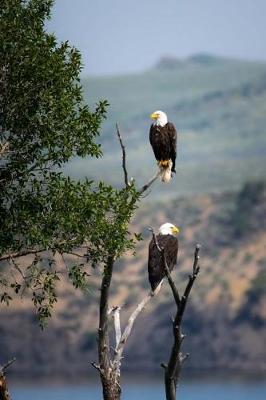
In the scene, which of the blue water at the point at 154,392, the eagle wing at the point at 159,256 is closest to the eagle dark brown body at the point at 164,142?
the eagle wing at the point at 159,256

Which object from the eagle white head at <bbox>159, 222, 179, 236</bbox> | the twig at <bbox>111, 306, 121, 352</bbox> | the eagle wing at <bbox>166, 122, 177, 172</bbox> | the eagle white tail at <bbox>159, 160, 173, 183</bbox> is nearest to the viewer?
the twig at <bbox>111, 306, 121, 352</bbox>

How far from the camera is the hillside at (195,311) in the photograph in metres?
129

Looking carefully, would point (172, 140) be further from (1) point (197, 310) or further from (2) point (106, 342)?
(1) point (197, 310)

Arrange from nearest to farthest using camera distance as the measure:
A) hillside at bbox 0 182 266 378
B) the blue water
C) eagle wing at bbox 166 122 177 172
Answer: eagle wing at bbox 166 122 177 172
the blue water
hillside at bbox 0 182 266 378

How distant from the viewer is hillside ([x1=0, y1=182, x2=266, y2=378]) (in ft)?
424

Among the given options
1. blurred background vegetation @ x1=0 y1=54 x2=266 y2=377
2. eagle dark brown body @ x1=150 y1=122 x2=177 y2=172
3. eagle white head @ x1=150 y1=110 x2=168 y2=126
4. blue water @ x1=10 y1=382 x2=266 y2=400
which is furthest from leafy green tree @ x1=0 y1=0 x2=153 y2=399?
blurred background vegetation @ x1=0 y1=54 x2=266 y2=377

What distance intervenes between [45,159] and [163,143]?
4181 millimetres

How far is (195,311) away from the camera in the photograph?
130 meters

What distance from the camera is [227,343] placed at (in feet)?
430

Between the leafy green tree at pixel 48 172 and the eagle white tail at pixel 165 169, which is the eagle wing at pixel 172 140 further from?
the leafy green tree at pixel 48 172

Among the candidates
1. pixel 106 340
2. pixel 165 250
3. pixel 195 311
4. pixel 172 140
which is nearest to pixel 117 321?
pixel 106 340

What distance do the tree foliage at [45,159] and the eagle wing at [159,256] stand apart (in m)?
1.35

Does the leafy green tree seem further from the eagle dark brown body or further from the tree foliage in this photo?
the eagle dark brown body

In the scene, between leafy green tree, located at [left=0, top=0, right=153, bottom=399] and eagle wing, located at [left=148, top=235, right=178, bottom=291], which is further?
eagle wing, located at [left=148, top=235, right=178, bottom=291]
